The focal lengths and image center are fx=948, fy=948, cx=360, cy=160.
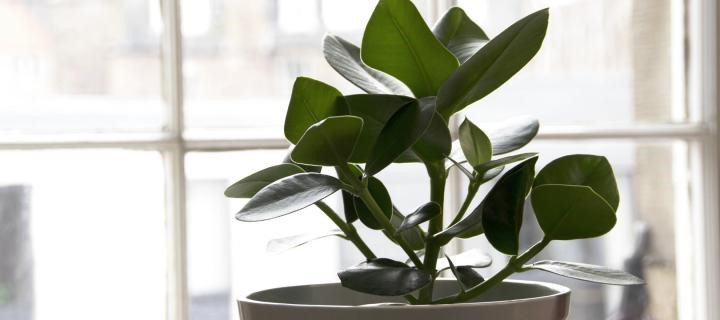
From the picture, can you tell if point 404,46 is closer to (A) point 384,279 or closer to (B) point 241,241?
(A) point 384,279

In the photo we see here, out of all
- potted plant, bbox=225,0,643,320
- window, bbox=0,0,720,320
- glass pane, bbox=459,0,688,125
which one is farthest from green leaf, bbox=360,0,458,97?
glass pane, bbox=459,0,688,125

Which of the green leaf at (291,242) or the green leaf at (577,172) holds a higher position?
the green leaf at (577,172)

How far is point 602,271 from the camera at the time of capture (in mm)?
742

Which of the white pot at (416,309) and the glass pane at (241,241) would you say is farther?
the glass pane at (241,241)

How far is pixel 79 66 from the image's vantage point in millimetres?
1360

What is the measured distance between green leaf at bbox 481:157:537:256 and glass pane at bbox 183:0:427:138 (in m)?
0.74

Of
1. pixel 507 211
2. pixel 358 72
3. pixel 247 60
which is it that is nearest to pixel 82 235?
pixel 247 60

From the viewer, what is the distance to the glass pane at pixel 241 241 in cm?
140

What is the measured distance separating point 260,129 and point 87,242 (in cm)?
30

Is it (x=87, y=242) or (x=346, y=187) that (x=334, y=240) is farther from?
(x=346, y=187)

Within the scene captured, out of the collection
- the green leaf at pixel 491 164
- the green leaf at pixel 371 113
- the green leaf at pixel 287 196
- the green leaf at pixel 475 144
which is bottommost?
the green leaf at pixel 287 196

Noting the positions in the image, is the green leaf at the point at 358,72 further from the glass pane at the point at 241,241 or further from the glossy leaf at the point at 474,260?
the glass pane at the point at 241,241

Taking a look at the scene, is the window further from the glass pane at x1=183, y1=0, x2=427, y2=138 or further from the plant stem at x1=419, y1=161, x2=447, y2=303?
the plant stem at x1=419, y1=161, x2=447, y2=303

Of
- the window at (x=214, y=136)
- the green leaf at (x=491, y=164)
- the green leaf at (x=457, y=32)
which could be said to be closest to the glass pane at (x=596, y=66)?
the window at (x=214, y=136)
